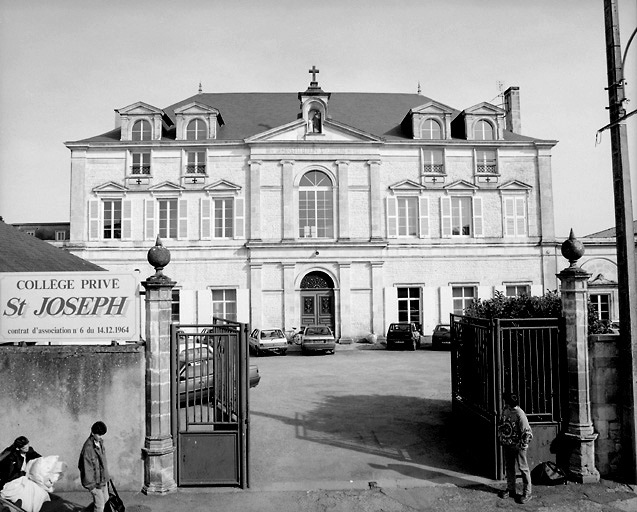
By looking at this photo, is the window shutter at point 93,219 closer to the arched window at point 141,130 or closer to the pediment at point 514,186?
the arched window at point 141,130

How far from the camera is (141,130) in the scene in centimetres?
2844

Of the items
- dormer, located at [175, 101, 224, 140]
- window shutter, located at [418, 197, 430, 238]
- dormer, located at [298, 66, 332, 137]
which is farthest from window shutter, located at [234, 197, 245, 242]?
window shutter, located at [418, 197, 430, 238]

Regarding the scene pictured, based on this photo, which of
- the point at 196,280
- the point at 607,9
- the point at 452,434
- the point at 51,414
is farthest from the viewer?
the point at 196,280

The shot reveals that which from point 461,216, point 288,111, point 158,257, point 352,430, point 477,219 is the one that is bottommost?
point 352,430

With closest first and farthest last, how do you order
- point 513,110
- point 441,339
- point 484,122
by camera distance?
point 441,339 < point 484,122 < point 513,110

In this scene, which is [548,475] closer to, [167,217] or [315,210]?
[315,210]

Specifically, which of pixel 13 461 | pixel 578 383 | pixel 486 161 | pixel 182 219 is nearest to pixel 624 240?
pixel 578 383

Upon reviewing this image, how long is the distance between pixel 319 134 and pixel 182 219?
30.1 feet

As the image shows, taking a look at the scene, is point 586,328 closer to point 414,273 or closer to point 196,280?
point 414,273

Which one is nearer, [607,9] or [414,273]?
[607,9]

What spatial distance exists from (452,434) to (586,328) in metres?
3.73

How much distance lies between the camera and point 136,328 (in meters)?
8.15

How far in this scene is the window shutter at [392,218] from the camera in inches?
1118

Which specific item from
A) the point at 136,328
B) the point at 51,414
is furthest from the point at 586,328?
the point at 51,414
